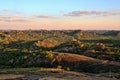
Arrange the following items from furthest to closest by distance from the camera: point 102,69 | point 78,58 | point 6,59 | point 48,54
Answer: point 6,59 < point 48,54 < point 78,58 < point 102,69

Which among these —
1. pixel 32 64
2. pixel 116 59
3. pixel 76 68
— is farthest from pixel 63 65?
pixel 116 59

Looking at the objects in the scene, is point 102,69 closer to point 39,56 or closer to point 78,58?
point 78,58

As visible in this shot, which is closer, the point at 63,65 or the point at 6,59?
the point at 63,65

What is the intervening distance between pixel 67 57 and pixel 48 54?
9869mm

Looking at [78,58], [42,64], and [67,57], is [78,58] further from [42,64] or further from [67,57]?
[42,64]

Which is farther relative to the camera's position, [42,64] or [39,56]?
[39,56]

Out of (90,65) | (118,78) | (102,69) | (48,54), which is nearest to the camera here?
(118,78)

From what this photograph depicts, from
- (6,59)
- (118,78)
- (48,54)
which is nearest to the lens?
(118,78)

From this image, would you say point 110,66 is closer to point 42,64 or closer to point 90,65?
point 90,65

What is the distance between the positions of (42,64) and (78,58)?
1339cm

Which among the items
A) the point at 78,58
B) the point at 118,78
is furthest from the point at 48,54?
the point at 118,78

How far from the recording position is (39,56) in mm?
124688

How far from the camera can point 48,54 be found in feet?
402

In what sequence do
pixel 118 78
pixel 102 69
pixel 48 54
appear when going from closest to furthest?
1. pixel 118 78
2. pixel 102 69
3. pixel 48 54
